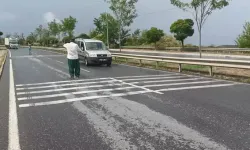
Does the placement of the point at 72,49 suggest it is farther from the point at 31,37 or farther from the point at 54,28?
the point at 31,37

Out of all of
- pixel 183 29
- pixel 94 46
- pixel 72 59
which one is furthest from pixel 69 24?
pixel 72 59

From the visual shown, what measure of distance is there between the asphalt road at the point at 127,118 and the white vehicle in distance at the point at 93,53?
11574 millimetres

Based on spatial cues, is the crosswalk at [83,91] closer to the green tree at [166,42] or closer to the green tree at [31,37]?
the green tree at [166,42]

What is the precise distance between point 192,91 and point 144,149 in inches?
233

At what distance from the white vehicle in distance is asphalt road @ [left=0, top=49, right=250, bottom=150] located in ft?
38.0

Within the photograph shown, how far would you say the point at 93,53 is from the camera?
22.5m

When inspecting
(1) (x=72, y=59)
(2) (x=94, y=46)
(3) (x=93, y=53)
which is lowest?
(1) (x=72, y=59)

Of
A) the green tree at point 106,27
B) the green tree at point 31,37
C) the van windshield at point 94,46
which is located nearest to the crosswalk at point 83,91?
the van windshield at point 94,46

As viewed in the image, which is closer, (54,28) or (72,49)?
(72,49)

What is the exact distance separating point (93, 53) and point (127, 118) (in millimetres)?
16360

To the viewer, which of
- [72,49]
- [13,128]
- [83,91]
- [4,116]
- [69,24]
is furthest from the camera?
[69,24]

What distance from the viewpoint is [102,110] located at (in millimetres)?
7332

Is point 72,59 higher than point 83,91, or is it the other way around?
point 72,59

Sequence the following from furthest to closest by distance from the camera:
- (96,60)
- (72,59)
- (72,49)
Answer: (96,60) < (72,59) < (72,49)
